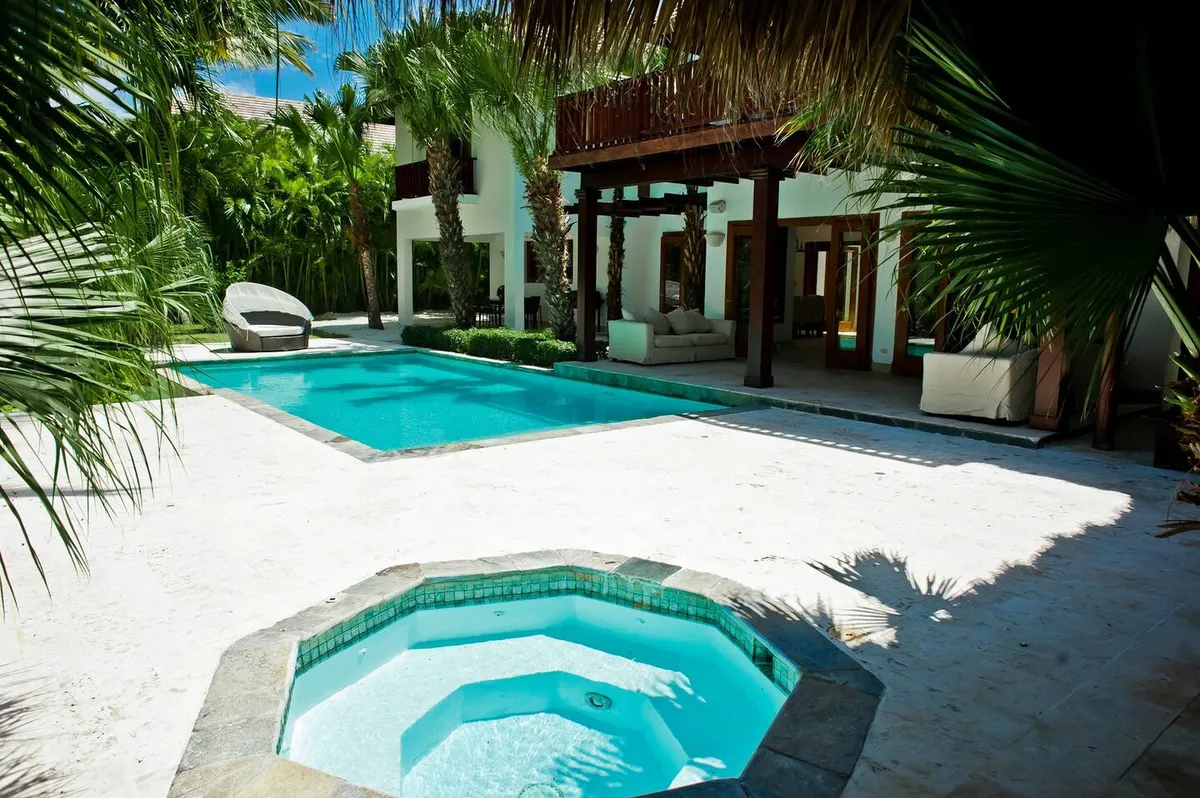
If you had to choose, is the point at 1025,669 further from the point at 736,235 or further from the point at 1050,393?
the point at 736,235

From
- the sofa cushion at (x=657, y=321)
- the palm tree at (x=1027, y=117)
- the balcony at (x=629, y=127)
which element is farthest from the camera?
the sofa cushion at (x=657, y=321)

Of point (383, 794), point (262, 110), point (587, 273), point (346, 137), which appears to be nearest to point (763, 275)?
point (587, 273)

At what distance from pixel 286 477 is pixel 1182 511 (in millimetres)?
6698

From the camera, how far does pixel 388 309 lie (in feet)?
89.4

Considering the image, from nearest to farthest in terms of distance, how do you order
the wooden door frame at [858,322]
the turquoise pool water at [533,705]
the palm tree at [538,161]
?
1. the turquoise pool water at [533,705]
2. the wooden door frame at [858,322]
3. the palm tree at [538,161]

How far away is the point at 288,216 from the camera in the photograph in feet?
77.0

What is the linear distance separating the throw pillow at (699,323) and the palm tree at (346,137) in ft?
33.4

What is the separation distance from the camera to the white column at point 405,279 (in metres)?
21.8

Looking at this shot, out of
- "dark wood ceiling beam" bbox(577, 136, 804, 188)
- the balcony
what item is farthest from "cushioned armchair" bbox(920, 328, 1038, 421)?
the balcony

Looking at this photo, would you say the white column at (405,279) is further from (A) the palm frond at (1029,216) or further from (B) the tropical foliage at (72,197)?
(A) the palm frond at (1029,216)

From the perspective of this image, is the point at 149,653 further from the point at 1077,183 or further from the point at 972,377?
the point at 972,377

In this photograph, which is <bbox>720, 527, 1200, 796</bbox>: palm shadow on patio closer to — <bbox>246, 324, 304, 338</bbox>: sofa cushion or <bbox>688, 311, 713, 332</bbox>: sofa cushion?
<bbox>688, 311, 713, 332</bbox>: sofa cushion

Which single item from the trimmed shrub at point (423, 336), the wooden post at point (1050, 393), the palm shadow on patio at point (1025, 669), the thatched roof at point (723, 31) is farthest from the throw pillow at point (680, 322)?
the thatched roof at point (723, 31)

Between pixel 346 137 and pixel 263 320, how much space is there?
210 inches
